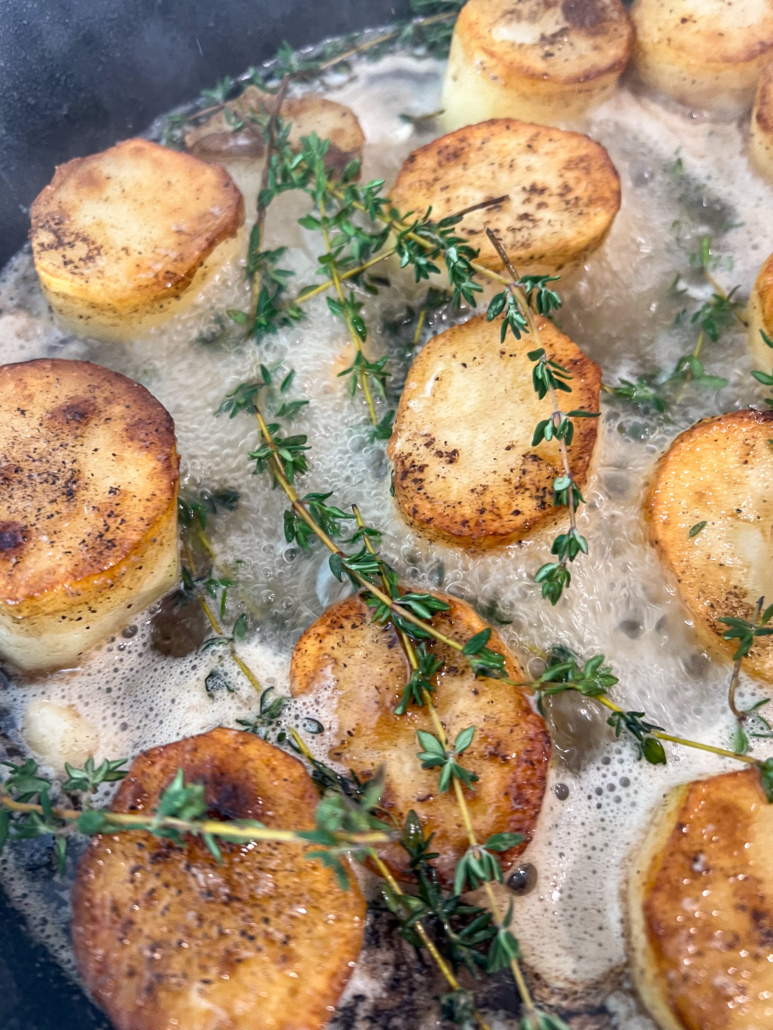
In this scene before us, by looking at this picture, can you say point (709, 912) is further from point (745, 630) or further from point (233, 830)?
point (233, 830)

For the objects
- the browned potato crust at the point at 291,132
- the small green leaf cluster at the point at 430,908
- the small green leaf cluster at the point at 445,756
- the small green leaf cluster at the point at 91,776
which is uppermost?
the browned potato crust at the point at 291,132

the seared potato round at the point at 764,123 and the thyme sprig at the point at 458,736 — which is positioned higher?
the seared potato round at the point at 764,123

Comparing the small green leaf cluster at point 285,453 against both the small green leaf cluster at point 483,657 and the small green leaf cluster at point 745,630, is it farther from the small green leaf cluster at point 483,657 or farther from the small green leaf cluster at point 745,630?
the small green leaf cluster at point 745,630

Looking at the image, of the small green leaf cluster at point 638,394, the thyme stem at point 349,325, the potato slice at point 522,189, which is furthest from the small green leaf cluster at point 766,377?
the thyme stem at point 349,325

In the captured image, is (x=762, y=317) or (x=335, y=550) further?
(x=762, y=317)

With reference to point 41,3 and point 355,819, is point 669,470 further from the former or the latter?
point 41,3

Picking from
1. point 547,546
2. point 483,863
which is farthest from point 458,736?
point 547,546

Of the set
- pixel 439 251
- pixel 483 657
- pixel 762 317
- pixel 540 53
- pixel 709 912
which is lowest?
pixel 709 912
